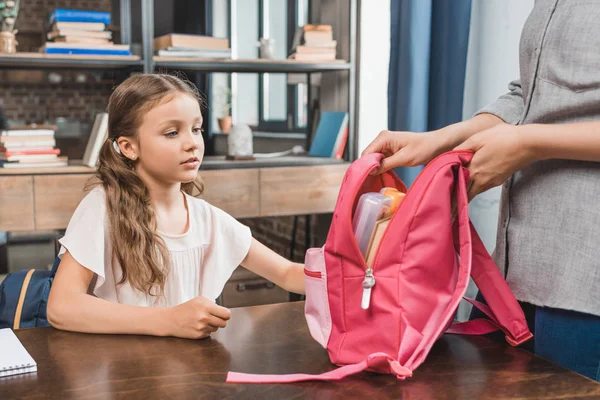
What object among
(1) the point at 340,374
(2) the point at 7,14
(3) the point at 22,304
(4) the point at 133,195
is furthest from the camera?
(2) the point at 7,14

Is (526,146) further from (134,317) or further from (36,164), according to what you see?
(36,164)

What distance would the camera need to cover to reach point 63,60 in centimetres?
272

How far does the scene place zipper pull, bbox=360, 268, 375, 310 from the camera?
2.72ft

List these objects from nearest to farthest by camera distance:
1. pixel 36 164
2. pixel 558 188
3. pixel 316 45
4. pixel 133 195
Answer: pixel 558 188 < pixel 133 195 < pixel 36 164 < pixel 316 45

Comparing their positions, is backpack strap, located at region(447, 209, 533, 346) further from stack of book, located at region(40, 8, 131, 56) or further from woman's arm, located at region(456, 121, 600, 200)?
stack of book, located at region(40, 8, 131, 56)

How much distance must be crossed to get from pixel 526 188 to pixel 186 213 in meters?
0.80

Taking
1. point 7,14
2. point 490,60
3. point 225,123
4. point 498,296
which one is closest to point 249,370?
point 498,296

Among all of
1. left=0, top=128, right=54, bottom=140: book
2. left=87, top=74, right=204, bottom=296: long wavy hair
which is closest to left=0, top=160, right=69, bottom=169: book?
left=0, top=128, right=54, bottom=140: book

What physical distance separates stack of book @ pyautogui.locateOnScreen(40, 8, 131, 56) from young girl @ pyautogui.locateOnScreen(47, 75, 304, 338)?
1349mm

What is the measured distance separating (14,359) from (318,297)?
0.40m

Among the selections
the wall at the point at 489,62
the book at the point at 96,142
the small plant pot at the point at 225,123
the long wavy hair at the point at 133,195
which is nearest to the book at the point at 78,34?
the book at the point at 96,142

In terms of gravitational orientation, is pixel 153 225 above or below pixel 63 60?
below

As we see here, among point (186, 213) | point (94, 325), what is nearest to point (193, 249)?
point (186, 213)

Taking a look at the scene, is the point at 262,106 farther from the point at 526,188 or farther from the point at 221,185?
the point at 526,188
